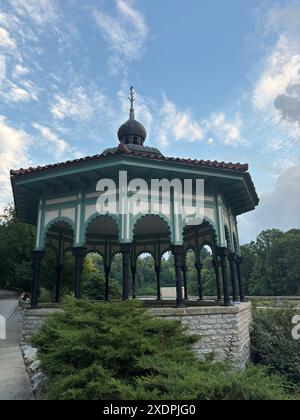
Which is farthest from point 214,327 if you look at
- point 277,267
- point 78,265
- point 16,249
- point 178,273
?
point 277,267

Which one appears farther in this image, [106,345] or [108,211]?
[108,211]

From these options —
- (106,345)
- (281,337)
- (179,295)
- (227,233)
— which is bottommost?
(281,337)

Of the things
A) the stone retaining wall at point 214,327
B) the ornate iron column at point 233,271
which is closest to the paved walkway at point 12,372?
the stone retaining wall at point 214,327

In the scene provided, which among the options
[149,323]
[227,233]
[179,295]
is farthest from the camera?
[227,233]

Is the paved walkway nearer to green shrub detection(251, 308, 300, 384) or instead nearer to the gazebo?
the gazebo

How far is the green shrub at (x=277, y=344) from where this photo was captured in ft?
32.8

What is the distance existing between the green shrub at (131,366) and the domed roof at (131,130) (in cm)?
1090

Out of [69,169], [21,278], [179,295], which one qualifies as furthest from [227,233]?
[21,278]

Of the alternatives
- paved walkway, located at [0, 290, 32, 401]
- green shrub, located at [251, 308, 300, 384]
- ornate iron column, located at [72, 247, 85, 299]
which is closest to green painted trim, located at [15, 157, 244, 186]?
ornate iron column, located at [72, 247, 85, 299]

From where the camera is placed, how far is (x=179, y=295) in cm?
904

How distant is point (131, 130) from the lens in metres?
15.5

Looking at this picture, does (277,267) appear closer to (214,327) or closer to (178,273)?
(214,327)

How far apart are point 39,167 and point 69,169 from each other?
3.61 feet

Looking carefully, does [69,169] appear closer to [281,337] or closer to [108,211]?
[108,211]
